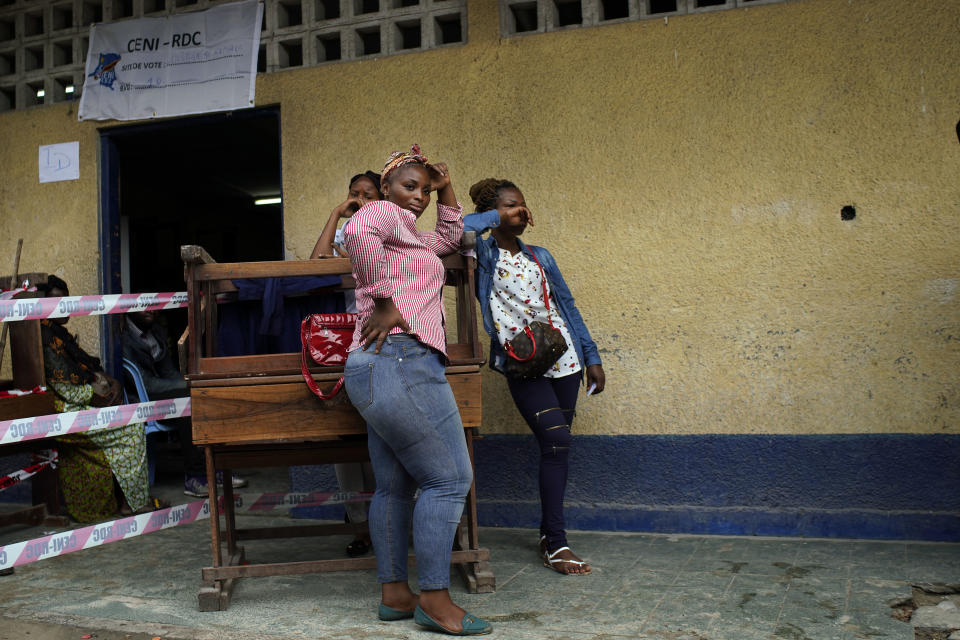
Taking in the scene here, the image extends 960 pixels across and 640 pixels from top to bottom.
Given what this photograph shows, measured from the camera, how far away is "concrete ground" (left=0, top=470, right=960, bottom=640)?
317cm

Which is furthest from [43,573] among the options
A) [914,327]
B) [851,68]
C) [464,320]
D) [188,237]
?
[188,237]

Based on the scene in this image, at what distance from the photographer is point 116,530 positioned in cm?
397

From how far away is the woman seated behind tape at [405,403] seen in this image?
9.96 feet

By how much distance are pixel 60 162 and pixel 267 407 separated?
3438 millimetres

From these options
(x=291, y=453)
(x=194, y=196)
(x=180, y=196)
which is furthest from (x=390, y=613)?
(x=194, y=196)

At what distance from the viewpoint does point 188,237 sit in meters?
12.7

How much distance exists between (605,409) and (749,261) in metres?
1.14

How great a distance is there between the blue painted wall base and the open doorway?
8.30 ft

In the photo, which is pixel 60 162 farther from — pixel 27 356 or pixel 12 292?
pixel 27 356

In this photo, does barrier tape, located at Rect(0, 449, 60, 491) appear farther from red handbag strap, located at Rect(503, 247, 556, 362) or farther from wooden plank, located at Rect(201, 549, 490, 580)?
red handbag strap, located at Rect(503, 247, 556, 362)

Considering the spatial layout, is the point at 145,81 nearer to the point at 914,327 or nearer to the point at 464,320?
the point at 464,320

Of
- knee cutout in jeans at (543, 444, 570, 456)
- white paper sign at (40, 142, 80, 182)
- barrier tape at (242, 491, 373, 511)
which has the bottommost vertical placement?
barrier tape at (242, 491, 373, 511)

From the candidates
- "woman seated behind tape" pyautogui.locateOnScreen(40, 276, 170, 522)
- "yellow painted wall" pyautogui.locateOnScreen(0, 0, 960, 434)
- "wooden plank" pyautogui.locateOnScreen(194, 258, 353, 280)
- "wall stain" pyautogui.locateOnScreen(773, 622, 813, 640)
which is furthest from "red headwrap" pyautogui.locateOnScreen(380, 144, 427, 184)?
"woman seated behind tape" pyautogui.locateOnScreen(40, 276, 170, 522)

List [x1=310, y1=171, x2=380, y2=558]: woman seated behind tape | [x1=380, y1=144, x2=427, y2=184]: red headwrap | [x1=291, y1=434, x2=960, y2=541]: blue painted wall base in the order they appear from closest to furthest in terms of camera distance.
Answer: [x1=380, y1=144, x2=427, y2=184]: red headwrap < [x1=291, y1=434, x2=960, y2=541]: blue painted wall base < [x1=310, y1=171, x2=380, y2=558]: woman seated behind tape
